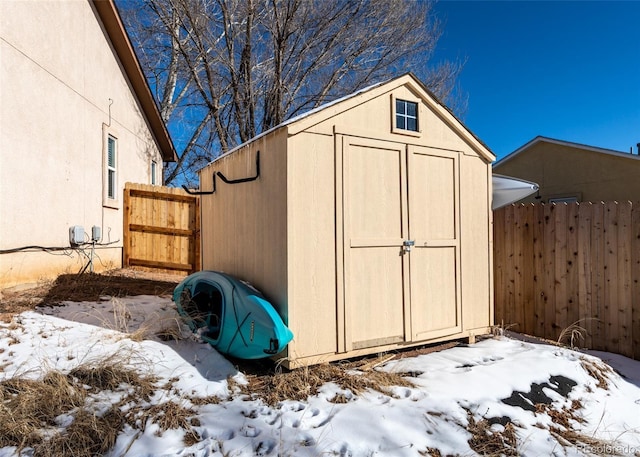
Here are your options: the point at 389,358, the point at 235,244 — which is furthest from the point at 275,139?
the point at 389,358

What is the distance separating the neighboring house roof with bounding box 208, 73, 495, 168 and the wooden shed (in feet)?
0.04

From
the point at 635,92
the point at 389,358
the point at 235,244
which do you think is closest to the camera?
the point at 389,358

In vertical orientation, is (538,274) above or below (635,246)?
below

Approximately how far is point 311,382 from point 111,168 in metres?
6.78

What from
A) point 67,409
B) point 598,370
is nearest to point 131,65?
point 67,409

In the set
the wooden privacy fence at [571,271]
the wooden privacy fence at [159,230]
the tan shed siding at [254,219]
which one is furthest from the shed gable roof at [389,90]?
the wooden privacy fence at [159,230]

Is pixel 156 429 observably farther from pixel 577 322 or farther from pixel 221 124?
pixel 221 124

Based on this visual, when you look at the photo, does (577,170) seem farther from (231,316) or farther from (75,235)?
(75,235)

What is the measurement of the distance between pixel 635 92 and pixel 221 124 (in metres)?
11.8

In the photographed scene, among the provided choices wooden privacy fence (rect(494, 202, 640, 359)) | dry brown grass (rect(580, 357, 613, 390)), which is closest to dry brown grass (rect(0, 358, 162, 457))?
dry brown grass (rect(580, 357, 613, 390))

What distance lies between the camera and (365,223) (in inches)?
148

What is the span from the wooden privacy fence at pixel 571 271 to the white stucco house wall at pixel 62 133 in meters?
6.75

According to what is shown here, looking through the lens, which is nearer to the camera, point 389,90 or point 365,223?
point 365,223

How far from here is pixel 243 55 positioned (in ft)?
37.7
